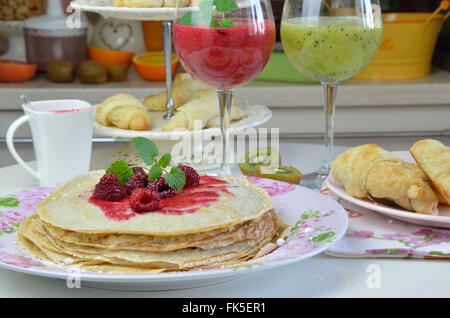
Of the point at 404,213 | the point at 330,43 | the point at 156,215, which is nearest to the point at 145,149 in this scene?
the point at 156,215

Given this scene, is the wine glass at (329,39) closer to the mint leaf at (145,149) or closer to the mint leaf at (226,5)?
the mint leaf at (226,5)

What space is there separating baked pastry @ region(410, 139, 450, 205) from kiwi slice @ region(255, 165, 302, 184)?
21 centimetres

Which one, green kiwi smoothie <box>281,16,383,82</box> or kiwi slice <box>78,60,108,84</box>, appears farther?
kiwi slice <box>78,60,108,84</box>

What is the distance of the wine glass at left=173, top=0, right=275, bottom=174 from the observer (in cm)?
105

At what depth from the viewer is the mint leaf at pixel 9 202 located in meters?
0.87

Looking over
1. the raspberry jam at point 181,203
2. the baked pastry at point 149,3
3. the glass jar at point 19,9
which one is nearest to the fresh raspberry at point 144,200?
the raspberry jam at point 181,203

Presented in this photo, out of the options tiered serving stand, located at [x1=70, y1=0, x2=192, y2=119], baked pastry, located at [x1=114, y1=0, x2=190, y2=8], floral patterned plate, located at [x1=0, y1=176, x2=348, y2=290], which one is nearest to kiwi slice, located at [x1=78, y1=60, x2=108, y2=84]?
tiered serving stand, located at [x1=70, y1=0, x2=192, y2=119]

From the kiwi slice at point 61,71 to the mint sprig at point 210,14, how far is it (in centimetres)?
160

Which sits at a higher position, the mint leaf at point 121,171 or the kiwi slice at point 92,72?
the mint leaf at point 121,171

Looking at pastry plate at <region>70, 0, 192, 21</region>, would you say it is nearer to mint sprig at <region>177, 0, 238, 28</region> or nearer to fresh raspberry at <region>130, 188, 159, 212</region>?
mint sprig at <region>177, 0, 238, 28</region>

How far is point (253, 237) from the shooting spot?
76 cm

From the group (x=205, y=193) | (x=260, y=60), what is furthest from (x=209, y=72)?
(x=205, y=193)

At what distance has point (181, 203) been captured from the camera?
0.78 meters
